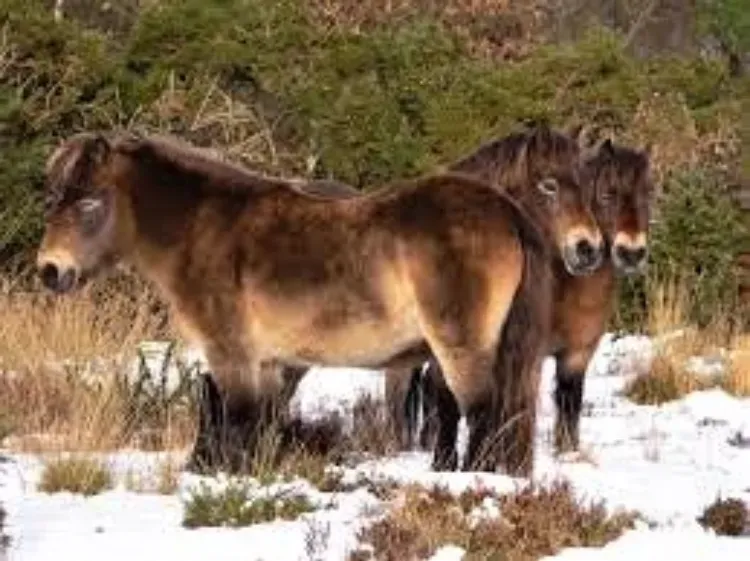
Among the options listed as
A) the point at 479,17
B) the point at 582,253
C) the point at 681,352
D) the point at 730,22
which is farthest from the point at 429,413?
the point at 730,22

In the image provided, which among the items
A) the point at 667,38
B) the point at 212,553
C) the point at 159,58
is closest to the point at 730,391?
the point at 212,553

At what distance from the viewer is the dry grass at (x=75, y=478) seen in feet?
23.9

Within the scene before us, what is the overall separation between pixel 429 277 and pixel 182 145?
1.63m

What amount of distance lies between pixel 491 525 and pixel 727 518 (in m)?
1.06

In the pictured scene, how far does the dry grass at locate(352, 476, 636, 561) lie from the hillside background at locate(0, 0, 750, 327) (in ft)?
29.9

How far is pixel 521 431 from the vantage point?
25.6 ft

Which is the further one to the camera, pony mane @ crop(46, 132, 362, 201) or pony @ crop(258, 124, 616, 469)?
pony @ crop(258, 124, 616, 469)

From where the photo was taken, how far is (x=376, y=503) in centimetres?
689

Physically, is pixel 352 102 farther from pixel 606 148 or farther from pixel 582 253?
pixel 582 253

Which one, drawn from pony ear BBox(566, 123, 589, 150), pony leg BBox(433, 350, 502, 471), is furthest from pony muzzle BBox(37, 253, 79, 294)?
pony ear BBox(566, 123, 589, 150)

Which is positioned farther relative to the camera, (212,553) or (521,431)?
(521,431)

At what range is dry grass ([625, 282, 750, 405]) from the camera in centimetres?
1178

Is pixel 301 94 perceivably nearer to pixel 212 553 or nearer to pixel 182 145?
pixel 182 145

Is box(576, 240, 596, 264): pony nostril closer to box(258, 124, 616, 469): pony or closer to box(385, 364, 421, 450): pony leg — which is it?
box(258, 124, 616, 469): pony
